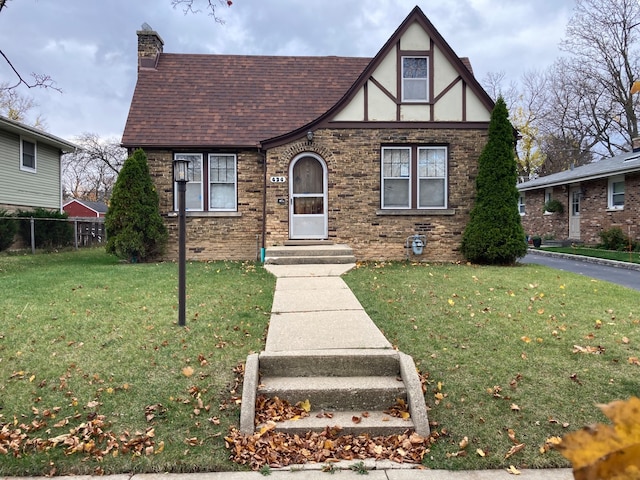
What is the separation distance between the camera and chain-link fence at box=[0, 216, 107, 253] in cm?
1484

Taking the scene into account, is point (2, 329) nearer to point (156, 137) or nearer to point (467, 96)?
point (156, 137)

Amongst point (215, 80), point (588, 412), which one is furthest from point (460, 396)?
point (215, 80)

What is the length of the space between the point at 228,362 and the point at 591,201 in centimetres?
2083

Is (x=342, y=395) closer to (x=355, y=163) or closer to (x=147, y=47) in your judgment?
(x=355, y=163)

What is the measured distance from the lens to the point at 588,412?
3924 mm

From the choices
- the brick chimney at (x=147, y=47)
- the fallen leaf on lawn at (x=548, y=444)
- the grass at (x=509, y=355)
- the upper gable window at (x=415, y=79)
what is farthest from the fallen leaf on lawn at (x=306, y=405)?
the brick chimney at (x=147, y=47)

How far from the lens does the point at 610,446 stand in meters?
0.51

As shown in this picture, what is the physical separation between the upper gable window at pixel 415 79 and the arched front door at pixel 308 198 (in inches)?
124

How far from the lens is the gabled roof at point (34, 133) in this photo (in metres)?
16.4

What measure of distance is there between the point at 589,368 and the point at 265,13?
6154 mm

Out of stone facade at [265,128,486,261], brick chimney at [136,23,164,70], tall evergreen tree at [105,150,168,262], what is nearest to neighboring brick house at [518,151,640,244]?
stone facade at [265,128,486,261]

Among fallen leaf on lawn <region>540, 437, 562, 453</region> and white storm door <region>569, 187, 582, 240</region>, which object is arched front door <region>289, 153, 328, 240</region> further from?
white storm door <region>569, 187, 582, 240</region>

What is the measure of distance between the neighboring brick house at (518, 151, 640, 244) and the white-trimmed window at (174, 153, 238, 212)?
14759 millimetres

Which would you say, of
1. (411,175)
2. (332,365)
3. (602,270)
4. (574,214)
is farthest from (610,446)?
(574,214)
